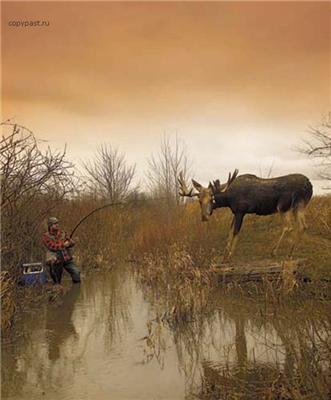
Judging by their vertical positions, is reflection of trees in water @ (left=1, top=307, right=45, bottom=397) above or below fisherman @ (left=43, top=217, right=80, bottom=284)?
below

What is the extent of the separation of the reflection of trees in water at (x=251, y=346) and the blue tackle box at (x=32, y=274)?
87.4 inches

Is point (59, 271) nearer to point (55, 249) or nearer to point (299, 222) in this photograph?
point (55, 249)

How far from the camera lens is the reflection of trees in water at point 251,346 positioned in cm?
405

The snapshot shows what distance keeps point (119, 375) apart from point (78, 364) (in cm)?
63

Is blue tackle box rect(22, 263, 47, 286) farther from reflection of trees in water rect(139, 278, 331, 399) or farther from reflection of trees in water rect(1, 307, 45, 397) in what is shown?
reflection of trees in water rect(139, 278, 331, 399)

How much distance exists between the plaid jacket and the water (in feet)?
5.22

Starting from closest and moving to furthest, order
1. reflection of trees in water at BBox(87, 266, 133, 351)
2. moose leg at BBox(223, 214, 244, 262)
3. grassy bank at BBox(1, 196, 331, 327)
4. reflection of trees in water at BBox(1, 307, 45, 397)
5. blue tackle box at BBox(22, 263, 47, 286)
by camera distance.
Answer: reflection of trees in water at BBox(1, 307, 45, 397) < reflection of trees in water at BBox(87, 266, 133, 351) < blue tackle box at BBox(22, 263, 47, 286) < grassy bank at BBox(1, 196, 331, 327) < moose leg at BBox(223, 214, 244, 262)

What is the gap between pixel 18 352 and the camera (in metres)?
5.65

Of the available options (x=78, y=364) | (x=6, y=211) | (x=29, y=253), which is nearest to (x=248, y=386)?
(x=78, y=364)

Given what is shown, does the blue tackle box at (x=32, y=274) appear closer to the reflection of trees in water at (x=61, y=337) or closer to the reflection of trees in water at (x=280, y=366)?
the reflection of trees in water at (x=61, y=337)

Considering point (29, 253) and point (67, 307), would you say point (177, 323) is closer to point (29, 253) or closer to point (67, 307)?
point (67, 307)

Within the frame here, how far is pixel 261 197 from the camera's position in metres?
9.72

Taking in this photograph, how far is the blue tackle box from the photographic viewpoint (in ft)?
29.2

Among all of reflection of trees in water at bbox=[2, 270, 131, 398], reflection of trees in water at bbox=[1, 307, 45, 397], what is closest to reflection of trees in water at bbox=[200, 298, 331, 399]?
reflection of trees in water at bbox=[2, 270, 131, 398]
